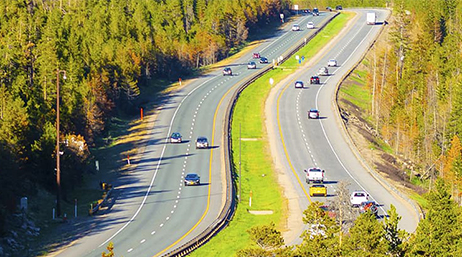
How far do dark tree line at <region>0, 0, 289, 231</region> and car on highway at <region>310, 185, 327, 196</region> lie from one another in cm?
2130

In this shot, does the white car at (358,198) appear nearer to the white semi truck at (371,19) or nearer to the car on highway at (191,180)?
the car on highway at (191,180)

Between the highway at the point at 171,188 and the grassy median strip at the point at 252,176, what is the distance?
81.2 inches

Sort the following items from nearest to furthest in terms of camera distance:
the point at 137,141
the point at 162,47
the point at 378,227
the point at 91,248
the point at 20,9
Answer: the point at 378,227 < the point at 91,248 < the point at 137,141 < the point at 20,9 < the point at 162,47

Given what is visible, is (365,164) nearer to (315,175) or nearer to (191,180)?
(315,175)

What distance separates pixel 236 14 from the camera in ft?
593

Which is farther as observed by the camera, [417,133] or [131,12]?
[131,12]

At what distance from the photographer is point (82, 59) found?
116m

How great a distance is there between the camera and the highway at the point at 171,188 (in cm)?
6525

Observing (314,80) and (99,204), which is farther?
(314,80)

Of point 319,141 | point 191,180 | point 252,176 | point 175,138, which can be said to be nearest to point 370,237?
point 191,180

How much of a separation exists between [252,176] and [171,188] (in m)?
12.0

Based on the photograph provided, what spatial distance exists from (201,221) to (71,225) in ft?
33.8

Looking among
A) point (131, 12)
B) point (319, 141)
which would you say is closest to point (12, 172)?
point (319, 141)

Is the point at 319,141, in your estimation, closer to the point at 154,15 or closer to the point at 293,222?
the point at 293,222
